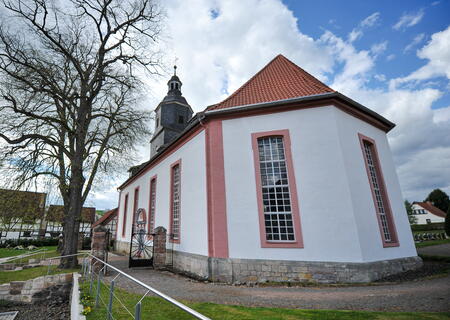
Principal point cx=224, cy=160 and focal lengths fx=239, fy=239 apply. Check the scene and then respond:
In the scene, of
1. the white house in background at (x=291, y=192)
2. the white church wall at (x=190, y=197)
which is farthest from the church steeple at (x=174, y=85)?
the white house in background at (x=291, y=192)

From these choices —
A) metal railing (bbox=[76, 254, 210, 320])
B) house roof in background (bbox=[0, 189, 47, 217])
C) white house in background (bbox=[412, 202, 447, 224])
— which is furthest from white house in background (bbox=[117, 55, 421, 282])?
white house in background (bbox=[412, 202, 447, 224])

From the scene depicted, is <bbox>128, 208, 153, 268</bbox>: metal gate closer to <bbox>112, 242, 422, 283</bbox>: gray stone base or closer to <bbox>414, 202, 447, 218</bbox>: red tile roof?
<bbox>112, 242, 422, 283</bbox>: gray stone base

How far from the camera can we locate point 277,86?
32.6 ft

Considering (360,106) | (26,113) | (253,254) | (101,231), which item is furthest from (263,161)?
(26,113)

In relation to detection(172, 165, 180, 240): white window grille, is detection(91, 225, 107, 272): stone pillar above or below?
below

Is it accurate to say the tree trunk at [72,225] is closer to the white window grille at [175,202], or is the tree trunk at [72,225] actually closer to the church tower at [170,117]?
the white window grille at [175,202]

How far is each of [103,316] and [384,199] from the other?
9738 mm

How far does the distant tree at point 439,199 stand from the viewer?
1970 inches

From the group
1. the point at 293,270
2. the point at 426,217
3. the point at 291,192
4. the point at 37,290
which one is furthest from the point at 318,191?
the point at 426,217

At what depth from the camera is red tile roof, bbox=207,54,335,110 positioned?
8.91 m

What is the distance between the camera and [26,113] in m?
9.92

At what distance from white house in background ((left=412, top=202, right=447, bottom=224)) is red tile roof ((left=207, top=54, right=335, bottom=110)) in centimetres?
5404

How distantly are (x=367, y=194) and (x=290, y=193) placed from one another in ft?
8.66

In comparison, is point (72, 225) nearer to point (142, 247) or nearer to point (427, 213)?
point (142, 247)
